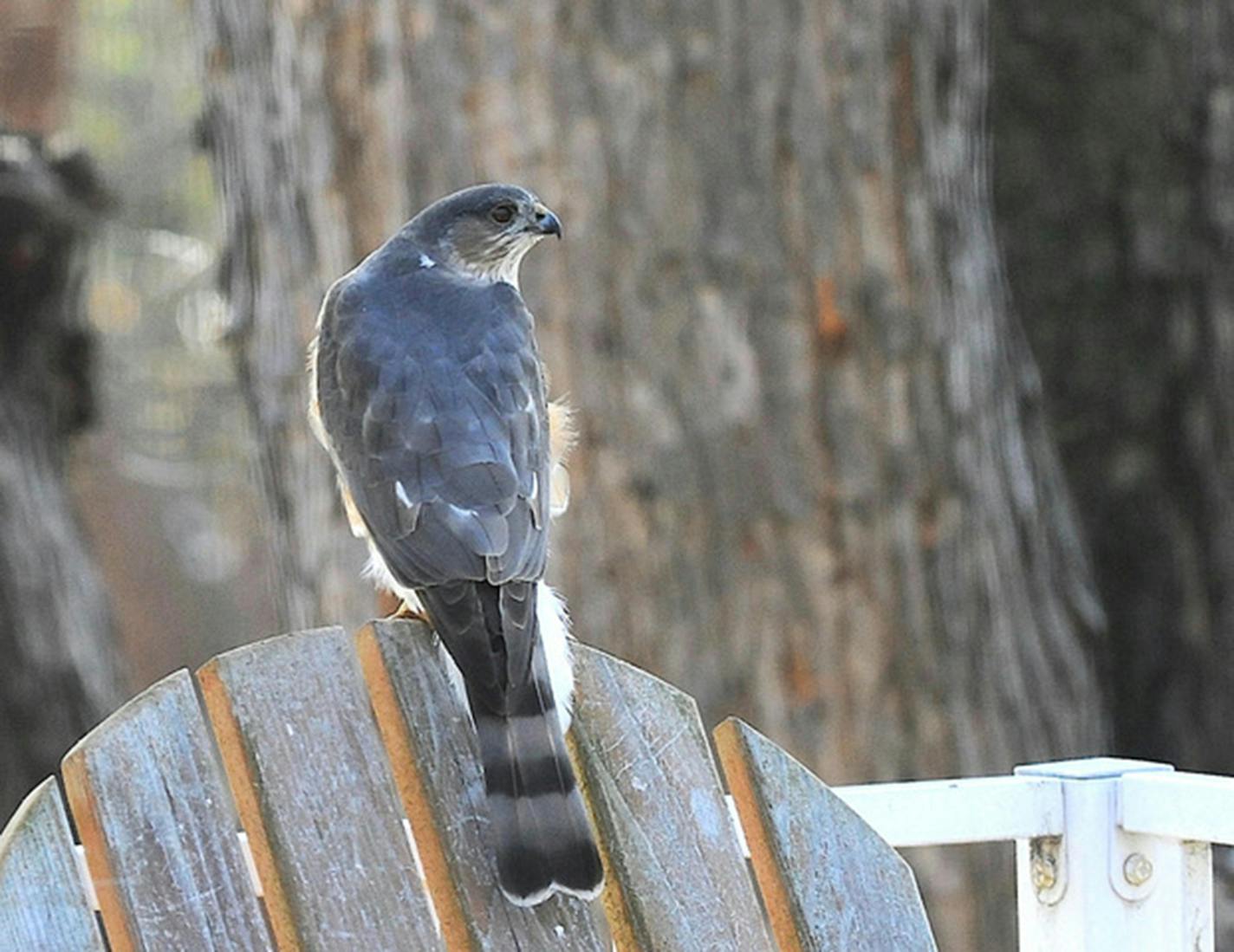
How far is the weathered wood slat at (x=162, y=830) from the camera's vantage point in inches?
86.2

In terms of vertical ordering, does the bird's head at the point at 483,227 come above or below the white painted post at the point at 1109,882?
above

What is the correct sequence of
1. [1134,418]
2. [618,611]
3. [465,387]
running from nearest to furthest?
[465,387] → [618,611] → [1134,418]

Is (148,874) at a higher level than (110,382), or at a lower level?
lower

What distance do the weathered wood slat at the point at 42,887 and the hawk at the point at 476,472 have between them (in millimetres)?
431

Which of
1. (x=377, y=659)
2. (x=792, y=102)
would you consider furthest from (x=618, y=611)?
(x=377, y=659)

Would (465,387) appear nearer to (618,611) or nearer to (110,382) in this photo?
(618,611)

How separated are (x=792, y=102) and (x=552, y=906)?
275 cm

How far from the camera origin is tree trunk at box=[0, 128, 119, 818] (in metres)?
6.66

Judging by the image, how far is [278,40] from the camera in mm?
4934

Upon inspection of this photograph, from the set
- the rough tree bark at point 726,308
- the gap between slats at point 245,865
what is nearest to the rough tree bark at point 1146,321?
the rough tree bark at point 726,308

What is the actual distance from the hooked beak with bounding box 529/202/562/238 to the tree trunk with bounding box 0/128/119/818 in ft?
10.4

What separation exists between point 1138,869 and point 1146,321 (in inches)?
127

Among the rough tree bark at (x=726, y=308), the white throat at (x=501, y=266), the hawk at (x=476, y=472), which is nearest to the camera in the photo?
the hawk at (x=476, y=472)

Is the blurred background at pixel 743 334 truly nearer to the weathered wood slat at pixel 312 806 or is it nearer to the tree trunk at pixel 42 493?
the tree trunk at pixel 42 493
